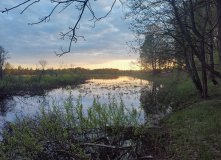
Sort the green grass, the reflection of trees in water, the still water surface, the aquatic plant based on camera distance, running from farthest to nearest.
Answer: the reflection of trees in water < the still water surface < the aquatic plant < the green grass

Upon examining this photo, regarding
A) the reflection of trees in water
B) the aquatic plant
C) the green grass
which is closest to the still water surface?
the reflection of trees in water

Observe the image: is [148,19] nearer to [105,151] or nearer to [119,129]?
[119,129]

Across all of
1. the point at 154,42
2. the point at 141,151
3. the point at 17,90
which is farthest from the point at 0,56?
the point at 141,151

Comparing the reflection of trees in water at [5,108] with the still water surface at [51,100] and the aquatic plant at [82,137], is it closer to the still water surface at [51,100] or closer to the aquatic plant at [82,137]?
the still water surface at [51,100]

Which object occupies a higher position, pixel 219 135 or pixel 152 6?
pixel 152 6

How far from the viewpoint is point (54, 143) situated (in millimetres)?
5125

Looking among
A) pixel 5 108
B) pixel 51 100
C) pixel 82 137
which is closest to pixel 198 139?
pixel 82 137

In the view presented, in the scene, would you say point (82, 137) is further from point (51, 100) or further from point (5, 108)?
point (51, 100)

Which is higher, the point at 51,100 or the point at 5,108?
the point at 51,100

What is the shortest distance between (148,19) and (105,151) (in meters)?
6.97

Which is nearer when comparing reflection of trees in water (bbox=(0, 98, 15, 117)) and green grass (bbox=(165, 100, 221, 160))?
green grass (bbox=(165, 100, 221, 160))

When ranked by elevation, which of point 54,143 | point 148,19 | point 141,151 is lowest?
point 141,151

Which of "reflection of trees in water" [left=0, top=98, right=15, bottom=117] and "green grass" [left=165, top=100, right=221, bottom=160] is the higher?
"green grass" [left=165, top=100, right=221, bottom=160]

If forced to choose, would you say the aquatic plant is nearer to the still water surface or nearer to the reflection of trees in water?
the still water surface
